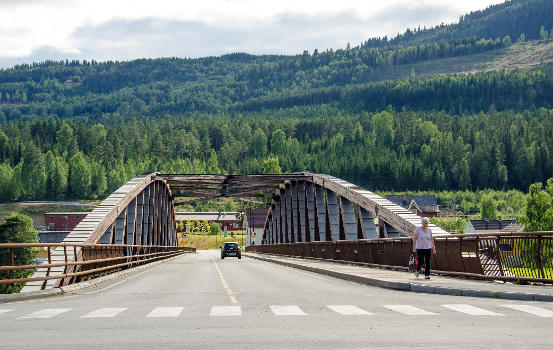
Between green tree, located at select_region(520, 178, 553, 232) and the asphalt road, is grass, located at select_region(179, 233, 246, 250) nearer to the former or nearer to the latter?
green tree, located at select_region(520, 178, 553, 232)

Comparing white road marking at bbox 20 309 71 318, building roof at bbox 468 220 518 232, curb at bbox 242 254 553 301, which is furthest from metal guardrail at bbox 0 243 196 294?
building roof at bbox 468 220 518 232

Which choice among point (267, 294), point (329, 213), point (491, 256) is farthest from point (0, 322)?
point (329, 213)

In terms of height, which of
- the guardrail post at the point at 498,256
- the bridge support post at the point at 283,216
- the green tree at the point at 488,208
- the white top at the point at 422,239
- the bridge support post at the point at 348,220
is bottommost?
the guardrail post at the point at 498,256

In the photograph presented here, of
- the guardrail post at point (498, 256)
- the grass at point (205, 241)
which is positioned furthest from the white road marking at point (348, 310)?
the grass at point (205, 241)

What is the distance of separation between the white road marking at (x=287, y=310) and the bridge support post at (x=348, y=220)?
74.0ft

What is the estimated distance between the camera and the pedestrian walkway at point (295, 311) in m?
12.8

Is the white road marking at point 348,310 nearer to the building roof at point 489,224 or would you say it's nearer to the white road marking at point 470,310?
the white road marking at point 470,310

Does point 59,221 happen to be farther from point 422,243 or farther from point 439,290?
point 439,290

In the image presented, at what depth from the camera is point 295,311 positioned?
44.2 feet

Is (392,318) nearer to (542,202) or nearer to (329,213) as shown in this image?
(329,213)

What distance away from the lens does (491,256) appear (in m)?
20.1

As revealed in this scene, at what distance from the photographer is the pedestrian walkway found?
1281cm

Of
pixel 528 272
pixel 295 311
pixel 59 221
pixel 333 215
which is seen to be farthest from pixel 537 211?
pixel 59 221

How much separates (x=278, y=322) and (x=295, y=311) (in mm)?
1743
